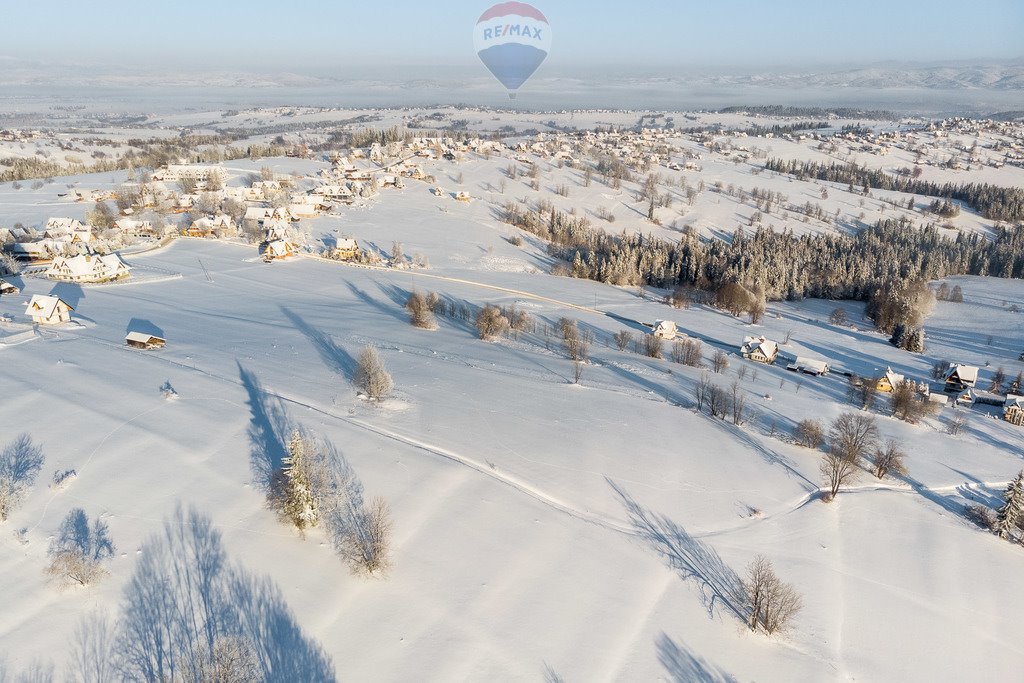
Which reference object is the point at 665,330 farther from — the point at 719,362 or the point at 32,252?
the point at 32,252

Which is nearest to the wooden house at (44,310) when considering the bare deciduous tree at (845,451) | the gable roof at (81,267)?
the gable roof at (81,267)

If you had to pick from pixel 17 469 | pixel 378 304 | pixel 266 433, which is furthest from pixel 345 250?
pixel 17 469

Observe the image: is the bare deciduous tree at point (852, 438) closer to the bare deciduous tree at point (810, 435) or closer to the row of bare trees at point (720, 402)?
the bare deciduous tree at point (810, 435)

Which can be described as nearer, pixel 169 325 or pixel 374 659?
pixel 374 659

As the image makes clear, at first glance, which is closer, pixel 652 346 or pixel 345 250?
pixel 652 346

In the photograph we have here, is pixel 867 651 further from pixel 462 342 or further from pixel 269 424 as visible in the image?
pixel 462 342

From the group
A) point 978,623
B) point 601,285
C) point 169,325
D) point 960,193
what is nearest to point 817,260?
point 601,285
